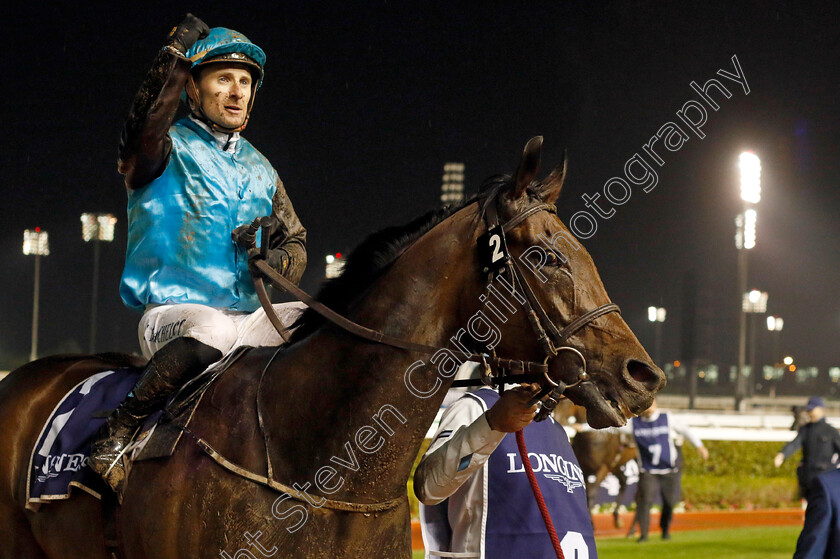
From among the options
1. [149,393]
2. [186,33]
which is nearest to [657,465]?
[149,393]

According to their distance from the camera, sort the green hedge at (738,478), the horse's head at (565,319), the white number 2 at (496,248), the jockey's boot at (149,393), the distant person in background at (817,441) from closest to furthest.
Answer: the horse's head at (565,319) → the white number 2 at (496,248) → the jockey's boot at (149,393) → the distant person in background at (817,441) → the green hedge at (738,478)

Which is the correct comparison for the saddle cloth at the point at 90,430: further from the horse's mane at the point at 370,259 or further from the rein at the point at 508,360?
the horse's mane at the point at 370,259

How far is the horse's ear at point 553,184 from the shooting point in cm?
236

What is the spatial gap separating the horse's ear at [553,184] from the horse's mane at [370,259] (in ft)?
0.35

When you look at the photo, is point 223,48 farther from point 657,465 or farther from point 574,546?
point 657,465

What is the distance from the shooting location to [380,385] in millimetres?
2250

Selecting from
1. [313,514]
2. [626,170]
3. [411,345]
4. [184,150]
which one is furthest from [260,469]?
[626,170]

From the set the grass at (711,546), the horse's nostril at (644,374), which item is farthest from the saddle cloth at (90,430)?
the grass at (711,546)

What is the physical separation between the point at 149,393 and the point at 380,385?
766 millimetres

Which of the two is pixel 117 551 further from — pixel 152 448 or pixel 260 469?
pixel 260 469

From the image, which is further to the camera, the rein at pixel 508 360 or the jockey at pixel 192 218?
the jockey at pixel 192 218

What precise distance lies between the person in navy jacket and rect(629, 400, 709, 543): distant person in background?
717 cm

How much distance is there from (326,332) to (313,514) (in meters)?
0.50

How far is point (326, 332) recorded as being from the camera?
239cm
